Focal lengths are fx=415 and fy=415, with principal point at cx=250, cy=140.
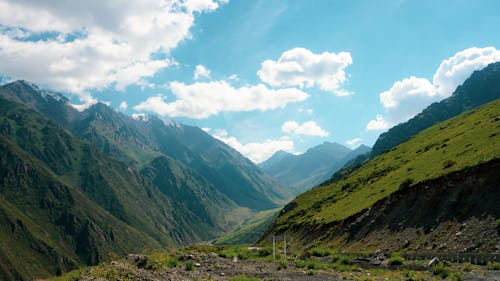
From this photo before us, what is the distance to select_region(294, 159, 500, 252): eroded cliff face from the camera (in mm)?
42969

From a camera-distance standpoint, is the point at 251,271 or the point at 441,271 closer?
the point at 441,271

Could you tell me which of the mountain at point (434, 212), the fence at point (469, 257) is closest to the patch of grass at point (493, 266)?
the fence at point (469, 257)

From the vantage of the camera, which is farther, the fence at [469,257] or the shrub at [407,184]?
the shrub at [407,184]

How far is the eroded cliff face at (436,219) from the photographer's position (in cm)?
4297

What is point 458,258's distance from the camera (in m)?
36.1

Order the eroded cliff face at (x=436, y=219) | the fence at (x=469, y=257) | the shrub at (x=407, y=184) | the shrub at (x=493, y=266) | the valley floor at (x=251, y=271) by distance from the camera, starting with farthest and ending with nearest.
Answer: the shrub at (x=407, y=184)
the eroded cliff face at (x=436, y=219)
the fence at (x=469, y=257)
the shrub at (x=493, y=266)
the valley floor at (x=251, y=271)

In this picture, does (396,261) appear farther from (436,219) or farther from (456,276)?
(436,219)

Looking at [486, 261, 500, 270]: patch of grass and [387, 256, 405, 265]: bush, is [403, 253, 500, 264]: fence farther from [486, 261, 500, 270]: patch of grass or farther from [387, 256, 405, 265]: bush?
[387, 256, 405, 265]: bush

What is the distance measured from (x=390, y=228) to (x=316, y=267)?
2665 cm

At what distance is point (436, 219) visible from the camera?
2005 inches

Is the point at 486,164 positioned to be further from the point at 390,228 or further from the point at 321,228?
the point at 321,228

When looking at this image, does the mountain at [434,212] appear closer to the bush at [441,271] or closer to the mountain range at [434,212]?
the mountain range at [434,212]

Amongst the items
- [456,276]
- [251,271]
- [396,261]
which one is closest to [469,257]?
[396,261]

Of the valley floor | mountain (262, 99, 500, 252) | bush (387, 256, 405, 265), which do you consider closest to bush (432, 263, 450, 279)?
the valley floor
